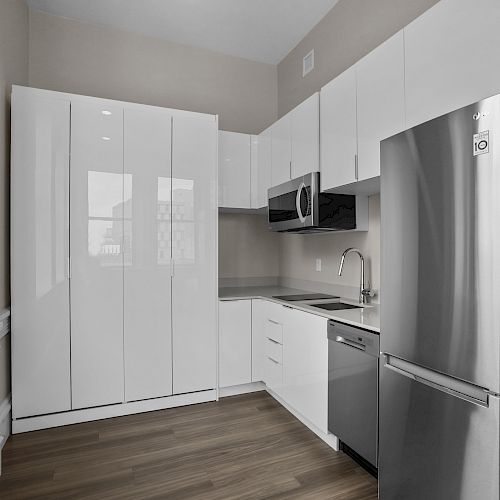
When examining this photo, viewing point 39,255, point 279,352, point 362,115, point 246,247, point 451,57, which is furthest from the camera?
point 246,247

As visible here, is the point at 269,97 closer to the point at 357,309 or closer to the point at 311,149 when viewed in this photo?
the point at 311,149

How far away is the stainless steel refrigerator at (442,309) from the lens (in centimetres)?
123

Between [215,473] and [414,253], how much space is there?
5.27 ft

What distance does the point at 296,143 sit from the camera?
2.94 meters

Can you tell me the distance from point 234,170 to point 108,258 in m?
1.43

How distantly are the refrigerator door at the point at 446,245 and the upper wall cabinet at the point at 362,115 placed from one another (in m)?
A: 0.38

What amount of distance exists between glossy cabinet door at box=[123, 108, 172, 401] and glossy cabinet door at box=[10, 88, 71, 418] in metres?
0.43

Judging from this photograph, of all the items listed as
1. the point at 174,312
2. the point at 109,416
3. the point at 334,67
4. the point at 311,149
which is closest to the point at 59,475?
the point at 109,416

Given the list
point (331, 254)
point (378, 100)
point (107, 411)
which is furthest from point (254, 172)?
point (107, 411)

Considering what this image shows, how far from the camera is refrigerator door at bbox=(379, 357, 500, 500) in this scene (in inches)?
49.1

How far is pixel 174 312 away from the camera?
2955mm

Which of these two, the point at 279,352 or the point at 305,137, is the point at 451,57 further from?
the point at 279,352

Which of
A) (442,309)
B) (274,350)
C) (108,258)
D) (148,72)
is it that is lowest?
(274,350)

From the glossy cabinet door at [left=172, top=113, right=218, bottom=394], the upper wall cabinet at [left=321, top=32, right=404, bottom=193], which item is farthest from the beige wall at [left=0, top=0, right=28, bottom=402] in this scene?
the upper wall cabinet at [left=321, top=32, right=404, bottom=193]
